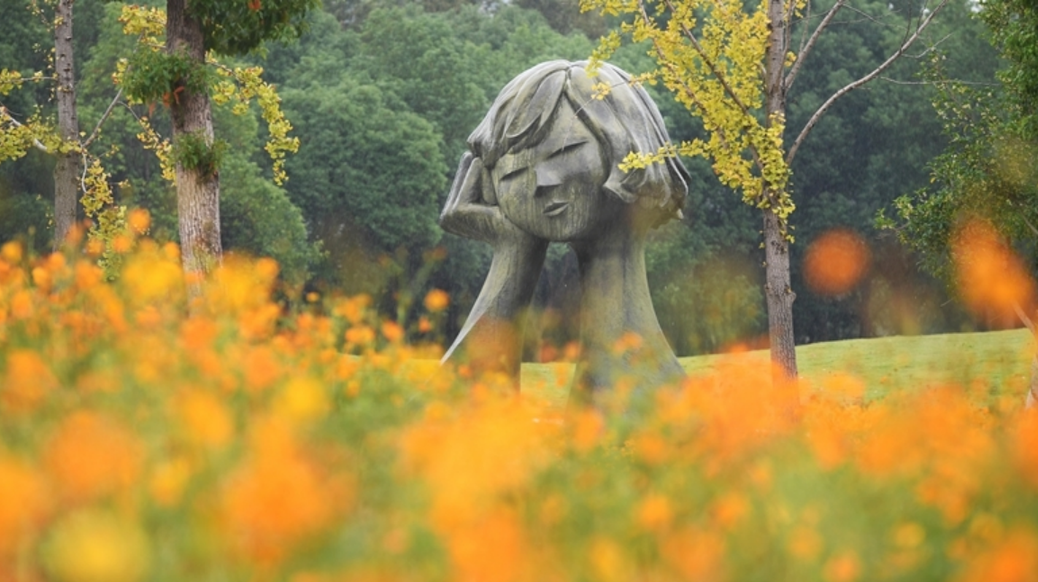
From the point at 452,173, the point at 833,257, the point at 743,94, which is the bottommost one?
the point at 743,94

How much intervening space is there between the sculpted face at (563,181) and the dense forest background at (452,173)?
1897 centimetres

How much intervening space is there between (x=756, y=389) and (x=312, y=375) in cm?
155

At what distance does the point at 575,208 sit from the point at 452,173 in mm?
25474

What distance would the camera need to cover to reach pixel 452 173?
116 ft

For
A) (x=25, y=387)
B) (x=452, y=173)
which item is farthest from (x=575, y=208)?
Result: (x=452, y=173)

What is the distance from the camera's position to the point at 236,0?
1169 cm

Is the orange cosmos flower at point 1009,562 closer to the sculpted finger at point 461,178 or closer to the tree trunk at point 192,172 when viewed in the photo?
the sculpted finger at point 461,178

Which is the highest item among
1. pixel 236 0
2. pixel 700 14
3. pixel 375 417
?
pixel 700 14

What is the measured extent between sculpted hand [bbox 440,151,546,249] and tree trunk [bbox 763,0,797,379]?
2.05 meters

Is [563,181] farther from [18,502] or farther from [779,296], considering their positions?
[18,502]

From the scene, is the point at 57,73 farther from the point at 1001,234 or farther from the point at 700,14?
the point at 700,14

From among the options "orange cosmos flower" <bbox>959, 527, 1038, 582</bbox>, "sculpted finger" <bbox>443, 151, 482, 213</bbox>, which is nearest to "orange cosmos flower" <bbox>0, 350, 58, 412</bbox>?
"orange cosmos flower" <bbox>959, 527, 1038, 582</bbox>

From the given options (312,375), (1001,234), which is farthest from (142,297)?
(1001,234)

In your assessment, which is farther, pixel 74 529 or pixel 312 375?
pixel 312 375
